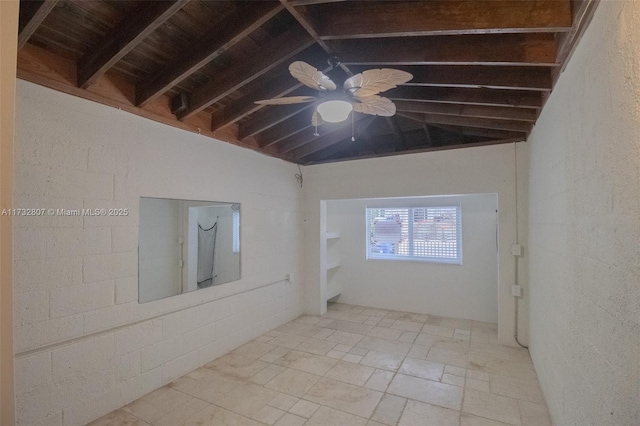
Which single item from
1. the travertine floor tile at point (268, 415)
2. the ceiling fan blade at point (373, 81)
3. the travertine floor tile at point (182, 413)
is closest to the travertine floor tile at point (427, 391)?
the travertine floor tile at point (268, 415)

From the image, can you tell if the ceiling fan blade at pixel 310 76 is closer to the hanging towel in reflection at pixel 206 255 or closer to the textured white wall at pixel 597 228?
the textured white wall at pixel 597 228

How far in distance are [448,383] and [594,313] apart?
1.81 meters

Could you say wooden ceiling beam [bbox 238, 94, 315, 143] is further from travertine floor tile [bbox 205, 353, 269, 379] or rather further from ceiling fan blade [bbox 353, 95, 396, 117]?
travertine floor tile [bbox 205, 353, 269, 379]

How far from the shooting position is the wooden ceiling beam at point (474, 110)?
2881 mm

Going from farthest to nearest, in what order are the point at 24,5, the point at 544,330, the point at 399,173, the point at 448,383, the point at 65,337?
the point at 399,173 < the point at 448,383 < the point at 544,330 < the point at 65,337 < the point at 24,5

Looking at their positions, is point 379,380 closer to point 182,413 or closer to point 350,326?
point 350,326

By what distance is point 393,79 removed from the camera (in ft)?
6.20

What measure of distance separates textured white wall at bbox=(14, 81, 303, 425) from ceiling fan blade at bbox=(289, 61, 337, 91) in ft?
5.58

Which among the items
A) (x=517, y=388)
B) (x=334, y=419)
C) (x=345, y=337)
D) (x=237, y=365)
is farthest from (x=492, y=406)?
(x=237, y=365)

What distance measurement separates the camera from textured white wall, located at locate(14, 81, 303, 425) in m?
2.03

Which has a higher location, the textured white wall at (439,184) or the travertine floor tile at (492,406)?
the textured white wall at (439,184)

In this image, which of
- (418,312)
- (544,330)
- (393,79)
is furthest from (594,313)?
(418,312)

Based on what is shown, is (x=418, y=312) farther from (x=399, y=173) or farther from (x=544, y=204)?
(x=544, y=204)

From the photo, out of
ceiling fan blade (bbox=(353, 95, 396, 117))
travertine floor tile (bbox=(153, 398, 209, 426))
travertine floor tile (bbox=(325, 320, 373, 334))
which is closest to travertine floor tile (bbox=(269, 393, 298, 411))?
travertine floor tile (bbox=(153, 398, 209, 426))
